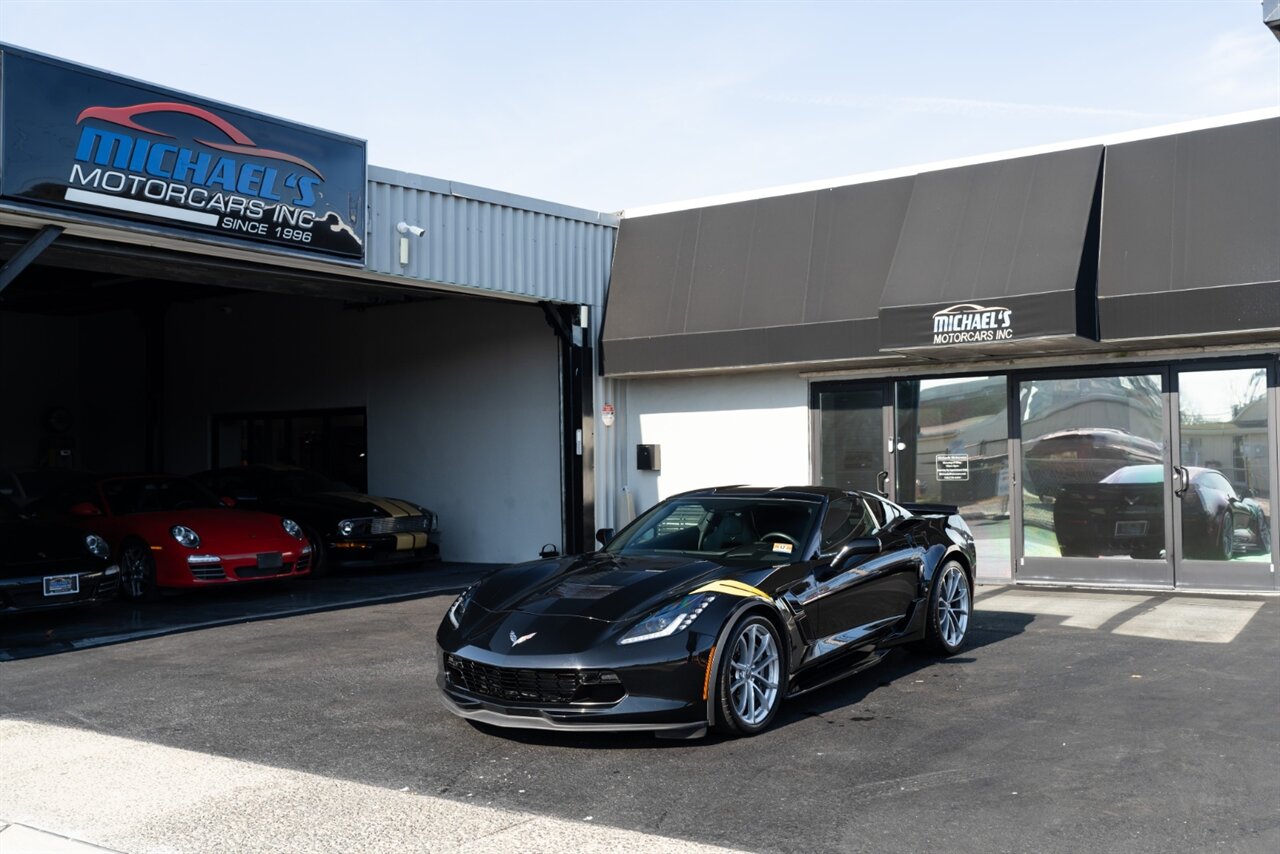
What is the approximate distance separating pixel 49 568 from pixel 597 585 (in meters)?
5.98

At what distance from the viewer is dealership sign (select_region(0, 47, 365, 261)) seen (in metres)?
9.09

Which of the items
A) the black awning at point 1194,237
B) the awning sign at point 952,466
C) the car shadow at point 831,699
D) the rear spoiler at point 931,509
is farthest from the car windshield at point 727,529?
the awning sign at point 952,466

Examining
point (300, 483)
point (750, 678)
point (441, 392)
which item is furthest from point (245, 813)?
point (441, 392)

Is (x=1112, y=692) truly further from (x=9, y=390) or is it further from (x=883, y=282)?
(x=9, y=390)

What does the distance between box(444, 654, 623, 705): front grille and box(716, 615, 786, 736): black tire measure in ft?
1.86

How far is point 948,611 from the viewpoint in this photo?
27.6 feet

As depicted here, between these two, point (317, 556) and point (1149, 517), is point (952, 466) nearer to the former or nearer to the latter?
point (1149, 517)

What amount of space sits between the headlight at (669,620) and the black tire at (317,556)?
382 inches

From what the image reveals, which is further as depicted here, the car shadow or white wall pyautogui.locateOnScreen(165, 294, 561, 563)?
white wall pyautogui.locateOnScreen(165, 294, 561, 563)

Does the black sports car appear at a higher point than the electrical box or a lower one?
lower

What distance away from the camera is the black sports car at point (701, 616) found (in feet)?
18.9

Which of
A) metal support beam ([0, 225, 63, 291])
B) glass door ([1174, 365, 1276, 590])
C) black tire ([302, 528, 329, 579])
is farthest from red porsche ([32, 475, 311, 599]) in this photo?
glass door ([1174, 365, 1276, 590])

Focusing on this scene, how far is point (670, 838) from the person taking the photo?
450cm

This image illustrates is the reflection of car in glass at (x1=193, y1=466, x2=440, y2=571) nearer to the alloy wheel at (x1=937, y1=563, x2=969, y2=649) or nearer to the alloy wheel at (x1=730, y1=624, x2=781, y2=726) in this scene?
the alloy wheel at (x1=937, y1=563, x2=969, y2=649)
